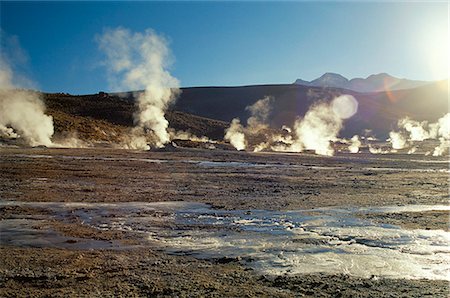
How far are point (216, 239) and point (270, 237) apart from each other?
4.18 ft

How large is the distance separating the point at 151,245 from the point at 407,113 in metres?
143

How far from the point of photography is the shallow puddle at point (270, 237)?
8.14 meters

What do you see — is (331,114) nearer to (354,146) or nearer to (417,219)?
(354,146)

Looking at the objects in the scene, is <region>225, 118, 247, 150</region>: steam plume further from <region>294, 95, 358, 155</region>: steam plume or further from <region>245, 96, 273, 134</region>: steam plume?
<region>245, 96, 273, 134</region>: steam plume

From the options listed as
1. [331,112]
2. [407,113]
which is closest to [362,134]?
[331,112]

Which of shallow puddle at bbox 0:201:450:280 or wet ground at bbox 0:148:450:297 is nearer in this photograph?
wet ground at bbox 0:148:450:297

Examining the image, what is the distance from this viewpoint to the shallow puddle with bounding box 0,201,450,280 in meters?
8.14

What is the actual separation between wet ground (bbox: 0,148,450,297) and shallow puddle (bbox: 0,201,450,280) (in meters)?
0.03

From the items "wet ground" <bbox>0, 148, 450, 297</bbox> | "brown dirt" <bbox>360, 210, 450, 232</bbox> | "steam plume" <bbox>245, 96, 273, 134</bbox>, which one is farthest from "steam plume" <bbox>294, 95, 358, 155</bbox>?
"brown dirt" <bbox>360, 210, 450, 232</bbox>

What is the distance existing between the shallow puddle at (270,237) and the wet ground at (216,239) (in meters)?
0.03

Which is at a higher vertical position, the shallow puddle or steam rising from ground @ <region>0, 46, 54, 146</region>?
steam rising from ground @ <region>0, 46, 54, 146</region>

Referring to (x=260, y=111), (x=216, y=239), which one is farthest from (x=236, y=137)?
(x=260, y=111)

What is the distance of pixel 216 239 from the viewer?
31.9 ft

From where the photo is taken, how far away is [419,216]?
43.5ft
